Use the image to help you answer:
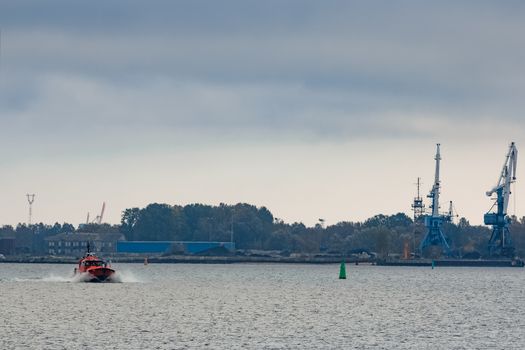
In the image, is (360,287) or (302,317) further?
(360,287)

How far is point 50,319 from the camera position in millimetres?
108812

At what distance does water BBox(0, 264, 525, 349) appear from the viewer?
88750mm

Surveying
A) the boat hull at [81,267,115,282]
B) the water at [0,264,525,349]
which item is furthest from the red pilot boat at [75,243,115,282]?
the water at [0,264,525,349]

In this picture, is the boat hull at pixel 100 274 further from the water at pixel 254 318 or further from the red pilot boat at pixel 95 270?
the water at pixel 254 318

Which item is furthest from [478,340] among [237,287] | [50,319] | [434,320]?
[237,287]

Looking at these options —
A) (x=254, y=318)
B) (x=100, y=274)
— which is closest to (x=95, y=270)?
(x=100, y=274)

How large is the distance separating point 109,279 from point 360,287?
3626cm

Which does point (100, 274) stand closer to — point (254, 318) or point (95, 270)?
point (95, 270)

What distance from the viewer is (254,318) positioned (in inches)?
4387

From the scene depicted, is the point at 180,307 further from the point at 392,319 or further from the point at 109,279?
the point at 109,279

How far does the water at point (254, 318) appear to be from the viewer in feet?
291

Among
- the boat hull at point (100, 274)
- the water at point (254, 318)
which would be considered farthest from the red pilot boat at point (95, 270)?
the water at point (254, 318)

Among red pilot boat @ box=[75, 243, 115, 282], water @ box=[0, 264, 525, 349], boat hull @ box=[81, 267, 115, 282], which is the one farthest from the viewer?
red pilot boat @ box=[75, 243, 115, 282]

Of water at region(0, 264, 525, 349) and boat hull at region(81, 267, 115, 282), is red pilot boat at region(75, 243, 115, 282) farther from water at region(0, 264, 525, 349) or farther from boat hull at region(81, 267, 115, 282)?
water at region(0, 264, 525, 349)
